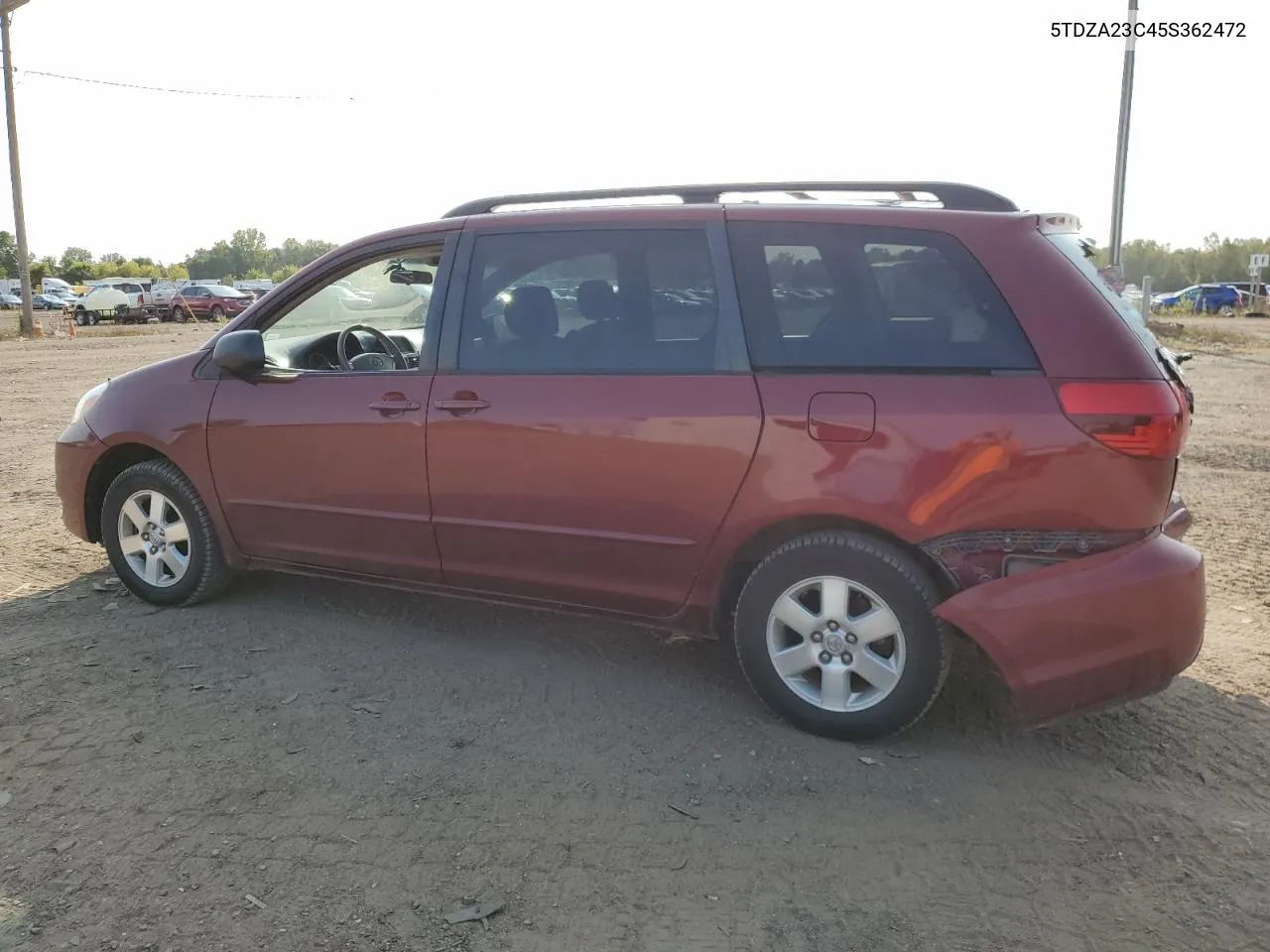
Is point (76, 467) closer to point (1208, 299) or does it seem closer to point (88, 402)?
point (88, 402)

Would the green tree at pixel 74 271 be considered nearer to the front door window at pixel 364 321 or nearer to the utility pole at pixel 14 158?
the utility pole at pixel 14 158

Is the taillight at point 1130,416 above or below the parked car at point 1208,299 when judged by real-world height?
below

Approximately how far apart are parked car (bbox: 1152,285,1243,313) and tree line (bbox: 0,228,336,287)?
73880 mm

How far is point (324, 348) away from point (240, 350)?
0.69 metres

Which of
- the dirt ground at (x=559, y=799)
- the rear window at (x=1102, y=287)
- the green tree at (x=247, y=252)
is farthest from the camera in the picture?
the green tree at (x=247, y=252)

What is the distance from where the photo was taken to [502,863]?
2.88m

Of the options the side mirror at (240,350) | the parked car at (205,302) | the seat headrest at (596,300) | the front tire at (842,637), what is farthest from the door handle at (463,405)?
the parked car at (205,302)

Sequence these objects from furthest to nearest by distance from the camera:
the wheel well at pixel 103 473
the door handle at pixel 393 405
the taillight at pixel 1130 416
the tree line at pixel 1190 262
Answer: the tree line at pixel 1190 262
the wheel well at pixel 103 473
the door handle at pixel 393 405
the taillight at pixel 1130 416

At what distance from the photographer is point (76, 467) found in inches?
198

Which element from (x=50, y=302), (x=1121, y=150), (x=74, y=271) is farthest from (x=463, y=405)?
(x=74, y=271)

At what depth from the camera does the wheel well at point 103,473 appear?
16.2ft

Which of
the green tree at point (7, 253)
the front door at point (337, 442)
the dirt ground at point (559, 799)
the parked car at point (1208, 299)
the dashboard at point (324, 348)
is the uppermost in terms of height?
the green tree at point (7, 253)

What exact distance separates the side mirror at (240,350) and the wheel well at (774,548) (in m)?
2.28

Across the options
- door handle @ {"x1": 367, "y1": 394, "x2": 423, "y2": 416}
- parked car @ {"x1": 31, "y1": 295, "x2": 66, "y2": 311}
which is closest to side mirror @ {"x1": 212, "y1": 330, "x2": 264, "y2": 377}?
door handle @ {"x1": 367, "y1": 394, "x2": 423, "y2": 416}
